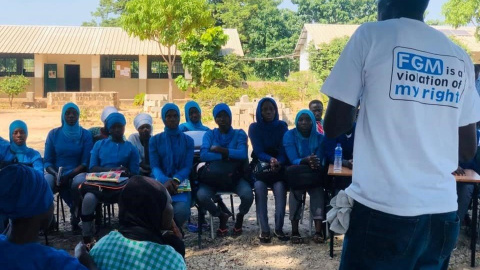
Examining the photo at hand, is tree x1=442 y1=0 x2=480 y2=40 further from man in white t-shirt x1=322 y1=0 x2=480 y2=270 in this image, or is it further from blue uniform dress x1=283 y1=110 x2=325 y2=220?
man in white t-shirt x1=322 y1=0 x2=480 y2=270

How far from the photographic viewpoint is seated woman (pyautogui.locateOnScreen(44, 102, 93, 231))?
5648 mm

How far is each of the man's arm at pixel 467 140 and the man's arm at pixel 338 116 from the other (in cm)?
51

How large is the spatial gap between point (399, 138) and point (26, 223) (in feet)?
4.86

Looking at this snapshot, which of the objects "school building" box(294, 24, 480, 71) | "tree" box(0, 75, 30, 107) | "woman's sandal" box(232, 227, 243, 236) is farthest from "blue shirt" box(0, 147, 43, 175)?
"school building" box(294, 24, 480, 71)

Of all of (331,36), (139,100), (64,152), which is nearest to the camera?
(64,152)

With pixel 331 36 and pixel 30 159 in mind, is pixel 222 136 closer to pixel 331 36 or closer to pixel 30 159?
pixel 30 159

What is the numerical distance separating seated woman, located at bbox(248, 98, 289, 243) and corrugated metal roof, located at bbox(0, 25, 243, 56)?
2036cm

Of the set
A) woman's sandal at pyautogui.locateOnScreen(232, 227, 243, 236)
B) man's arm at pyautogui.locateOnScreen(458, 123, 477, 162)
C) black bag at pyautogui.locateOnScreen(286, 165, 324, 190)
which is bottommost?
woman's sandal at pyautogui.locateOnScreen(232, 227, 243, 236)

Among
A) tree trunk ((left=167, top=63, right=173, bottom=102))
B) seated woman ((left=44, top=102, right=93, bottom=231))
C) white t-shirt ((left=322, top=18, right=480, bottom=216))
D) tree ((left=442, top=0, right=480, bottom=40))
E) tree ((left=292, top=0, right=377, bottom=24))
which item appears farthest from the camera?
tree ((left=292, top=0, right=377, bottom=24))

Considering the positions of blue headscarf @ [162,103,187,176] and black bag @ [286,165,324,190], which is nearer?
black bag @ [286,165,324,190]

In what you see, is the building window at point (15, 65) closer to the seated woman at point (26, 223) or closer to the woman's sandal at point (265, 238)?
the woman's sandal at point (265, 238)

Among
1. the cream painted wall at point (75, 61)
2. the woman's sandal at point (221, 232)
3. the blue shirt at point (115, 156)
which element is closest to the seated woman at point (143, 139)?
the blue shirt at point (115, 156)

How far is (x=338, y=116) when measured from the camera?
6.15ft

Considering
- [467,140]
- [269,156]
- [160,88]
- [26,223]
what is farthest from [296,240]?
[160,88]
